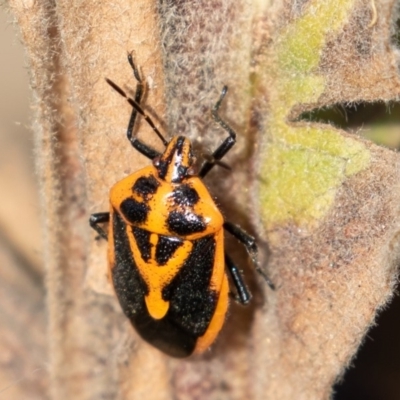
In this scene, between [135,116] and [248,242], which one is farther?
[248,242]

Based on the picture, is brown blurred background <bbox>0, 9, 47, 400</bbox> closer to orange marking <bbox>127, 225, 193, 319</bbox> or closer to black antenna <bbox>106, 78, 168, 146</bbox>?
black antenna <bbox>106, 78, 168, 146</bbox>

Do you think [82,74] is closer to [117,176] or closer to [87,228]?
[117,176]

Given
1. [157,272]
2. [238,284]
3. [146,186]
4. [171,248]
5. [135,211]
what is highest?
[146,186]

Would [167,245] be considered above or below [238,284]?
above

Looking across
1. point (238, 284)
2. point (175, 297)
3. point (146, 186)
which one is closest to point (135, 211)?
point (146, 186)

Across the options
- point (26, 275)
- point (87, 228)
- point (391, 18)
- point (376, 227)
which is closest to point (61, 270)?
point (87, 228)

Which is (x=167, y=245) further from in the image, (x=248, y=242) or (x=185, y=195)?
(x=248, y=242)
